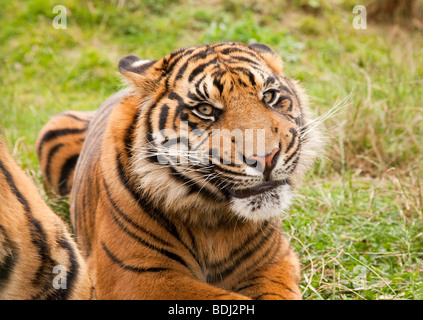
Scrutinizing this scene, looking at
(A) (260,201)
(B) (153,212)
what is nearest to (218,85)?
(A) (260,201)

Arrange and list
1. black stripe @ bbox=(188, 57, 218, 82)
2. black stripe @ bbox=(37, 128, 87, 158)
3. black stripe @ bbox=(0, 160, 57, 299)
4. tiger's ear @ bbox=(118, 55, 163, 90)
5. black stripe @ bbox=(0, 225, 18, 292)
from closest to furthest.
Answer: black stripe @ bbox=(0, 225, 18, 292), black stripe @ bbox=(0, 160, 57, 299), black stripe @ bbox=(188, 57, 218, 82), tiger's ear @ bbox=(118, 55, 163, 90), black stripe @ bbox=(37, 128, 87, 158)

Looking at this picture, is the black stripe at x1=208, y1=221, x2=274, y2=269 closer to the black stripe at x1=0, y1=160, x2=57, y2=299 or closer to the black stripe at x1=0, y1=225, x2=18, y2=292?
the black stripe at x1=0, y1=160, x2=57, y2=299

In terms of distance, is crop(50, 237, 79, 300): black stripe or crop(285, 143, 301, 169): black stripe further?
crop(285, 143, 301, 169): black stripe

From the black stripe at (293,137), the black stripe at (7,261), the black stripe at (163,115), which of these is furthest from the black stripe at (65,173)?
the black stripe at (7,261)

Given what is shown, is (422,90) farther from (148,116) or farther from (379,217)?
(148,116)

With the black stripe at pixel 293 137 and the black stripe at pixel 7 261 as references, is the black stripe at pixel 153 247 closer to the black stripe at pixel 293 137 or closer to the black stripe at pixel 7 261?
the black stripe at pixel 293 137

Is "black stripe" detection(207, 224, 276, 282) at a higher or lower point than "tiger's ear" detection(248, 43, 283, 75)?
lower

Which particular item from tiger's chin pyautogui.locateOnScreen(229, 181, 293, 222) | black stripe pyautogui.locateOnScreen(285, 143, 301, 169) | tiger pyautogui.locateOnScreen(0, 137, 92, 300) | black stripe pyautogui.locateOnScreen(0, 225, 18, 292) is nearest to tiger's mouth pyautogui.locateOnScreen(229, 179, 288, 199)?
tiger's chin pyautogui.locateOnScreen(229, 181, 293, 222)

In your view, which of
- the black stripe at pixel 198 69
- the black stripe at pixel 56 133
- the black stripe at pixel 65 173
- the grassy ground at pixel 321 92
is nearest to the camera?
the black stripe at pixel 198 69

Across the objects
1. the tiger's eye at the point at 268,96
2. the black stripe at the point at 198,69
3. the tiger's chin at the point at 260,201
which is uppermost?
the black stripe at the point at 198,69

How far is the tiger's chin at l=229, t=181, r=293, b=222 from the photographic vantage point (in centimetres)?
251

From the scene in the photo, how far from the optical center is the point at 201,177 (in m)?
2.59

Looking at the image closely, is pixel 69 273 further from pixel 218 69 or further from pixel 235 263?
pixel 218 69

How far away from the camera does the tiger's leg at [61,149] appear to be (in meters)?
4.41
